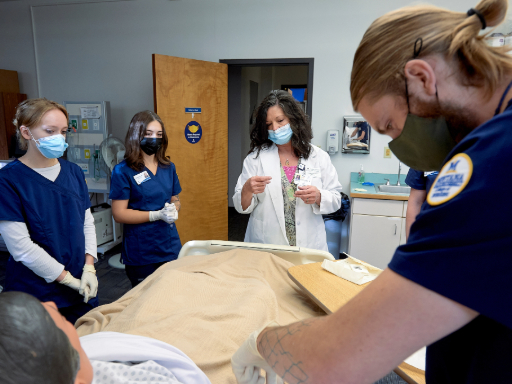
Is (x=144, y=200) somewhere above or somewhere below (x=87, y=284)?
above

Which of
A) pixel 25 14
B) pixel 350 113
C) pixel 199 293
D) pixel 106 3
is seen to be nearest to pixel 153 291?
pixel 199 293

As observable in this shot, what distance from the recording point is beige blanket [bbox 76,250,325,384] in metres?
1.17

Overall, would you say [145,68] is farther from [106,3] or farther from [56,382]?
[56,382]

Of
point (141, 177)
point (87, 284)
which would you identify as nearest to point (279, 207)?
point (141, 177)

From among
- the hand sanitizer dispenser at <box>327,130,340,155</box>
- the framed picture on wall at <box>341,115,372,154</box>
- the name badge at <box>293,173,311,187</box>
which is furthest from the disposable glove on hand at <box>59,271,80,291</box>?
the framed picture on wall at <box>341,115,372,154</box>

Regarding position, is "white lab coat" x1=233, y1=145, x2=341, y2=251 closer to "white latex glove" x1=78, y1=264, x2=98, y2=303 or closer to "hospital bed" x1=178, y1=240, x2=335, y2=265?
"hospital bed" x1=178, y1=240, x2=335, y2=265

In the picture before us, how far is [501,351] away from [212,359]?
86cm

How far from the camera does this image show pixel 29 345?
53cm

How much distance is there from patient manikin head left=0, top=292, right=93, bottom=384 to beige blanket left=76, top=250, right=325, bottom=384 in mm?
607

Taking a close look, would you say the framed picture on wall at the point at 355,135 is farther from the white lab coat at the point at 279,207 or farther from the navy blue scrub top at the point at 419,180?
the navy blue scrub top at the point at 419,180

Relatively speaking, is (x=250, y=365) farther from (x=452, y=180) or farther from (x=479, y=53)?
(x=479, y=53)

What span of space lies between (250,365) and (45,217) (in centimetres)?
137

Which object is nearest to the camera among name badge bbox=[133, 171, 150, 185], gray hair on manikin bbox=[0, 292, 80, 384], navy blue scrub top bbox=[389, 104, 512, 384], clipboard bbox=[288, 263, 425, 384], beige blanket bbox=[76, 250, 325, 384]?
navy blue scrub top bbox=[389, 104, 512, 384]

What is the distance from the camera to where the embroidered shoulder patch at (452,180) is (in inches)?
16.8
